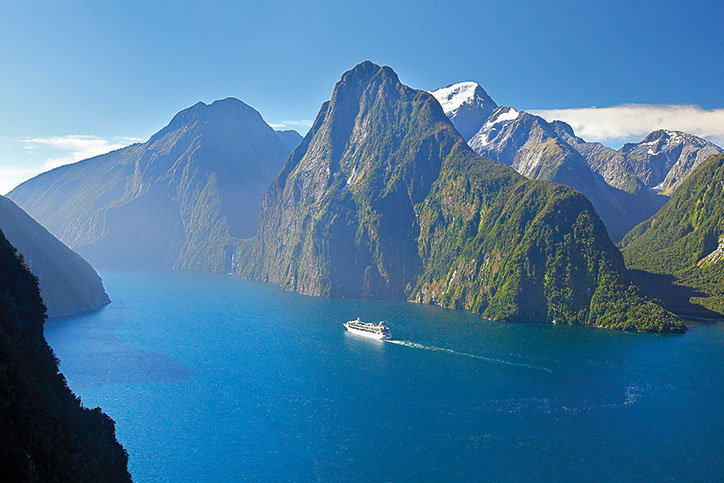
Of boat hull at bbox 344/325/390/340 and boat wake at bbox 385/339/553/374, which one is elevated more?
boat wake at bbox 385/339/553/374

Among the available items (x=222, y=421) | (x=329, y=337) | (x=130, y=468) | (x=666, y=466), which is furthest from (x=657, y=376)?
(x=130, y=468)

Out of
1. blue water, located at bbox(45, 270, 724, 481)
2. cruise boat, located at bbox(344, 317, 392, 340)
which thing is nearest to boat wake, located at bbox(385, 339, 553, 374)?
blue water, located at bbox(45, 270, 724, 481)

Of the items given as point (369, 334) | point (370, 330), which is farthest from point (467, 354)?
point (370, 330)

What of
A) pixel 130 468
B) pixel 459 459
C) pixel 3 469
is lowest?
pixel 130 468

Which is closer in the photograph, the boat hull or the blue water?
the blue water


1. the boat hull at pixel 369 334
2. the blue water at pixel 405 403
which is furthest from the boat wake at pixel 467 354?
the boat hull at pixel 369 334

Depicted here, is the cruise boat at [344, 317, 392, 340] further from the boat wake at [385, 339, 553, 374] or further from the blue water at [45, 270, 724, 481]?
the blue water at [45, 270, 724, 481]

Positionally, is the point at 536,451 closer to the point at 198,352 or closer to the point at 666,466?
the point at 666,466
